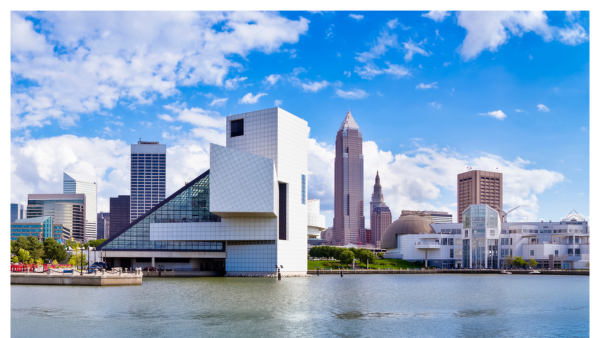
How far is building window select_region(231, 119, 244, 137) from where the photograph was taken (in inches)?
3964

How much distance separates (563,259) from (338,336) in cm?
12447

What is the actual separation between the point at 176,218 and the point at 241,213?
54.0 feet

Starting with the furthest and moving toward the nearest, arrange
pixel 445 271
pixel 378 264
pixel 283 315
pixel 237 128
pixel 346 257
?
pixel 378 264 → pixel 346 257 → pixel 445 271 → pixel 237 128 → pixel 283 315

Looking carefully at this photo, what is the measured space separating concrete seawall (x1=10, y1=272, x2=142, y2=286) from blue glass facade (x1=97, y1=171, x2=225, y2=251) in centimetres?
3590

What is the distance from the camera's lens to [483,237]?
484 feet

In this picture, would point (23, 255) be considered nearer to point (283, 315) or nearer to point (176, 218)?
point (176, 218)

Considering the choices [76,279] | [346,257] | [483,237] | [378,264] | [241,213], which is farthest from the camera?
[378,264]

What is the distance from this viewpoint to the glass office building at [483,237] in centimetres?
14700

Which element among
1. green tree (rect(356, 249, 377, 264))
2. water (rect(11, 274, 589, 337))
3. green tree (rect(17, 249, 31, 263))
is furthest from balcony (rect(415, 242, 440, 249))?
water (rect(11, 274, 589, 337))

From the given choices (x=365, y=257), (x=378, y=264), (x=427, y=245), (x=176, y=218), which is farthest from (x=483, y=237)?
→ (x=176, y=218)

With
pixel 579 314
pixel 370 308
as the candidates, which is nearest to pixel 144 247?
pixel 370 308

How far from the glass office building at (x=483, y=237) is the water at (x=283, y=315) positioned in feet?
305

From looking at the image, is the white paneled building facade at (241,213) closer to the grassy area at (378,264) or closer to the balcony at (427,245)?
the grassy area at (378,264)

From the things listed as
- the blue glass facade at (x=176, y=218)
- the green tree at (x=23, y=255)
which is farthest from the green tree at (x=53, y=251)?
the blue glass facade at (x=176, y=218)
